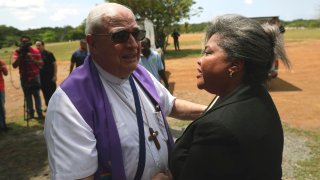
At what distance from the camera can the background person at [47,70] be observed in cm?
871

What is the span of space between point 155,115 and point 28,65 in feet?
21.6

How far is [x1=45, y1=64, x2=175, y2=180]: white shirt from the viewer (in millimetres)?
1662

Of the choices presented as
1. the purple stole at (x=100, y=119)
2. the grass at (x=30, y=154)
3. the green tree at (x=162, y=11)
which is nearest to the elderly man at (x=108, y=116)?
the purple stole at (x=100, y=119)

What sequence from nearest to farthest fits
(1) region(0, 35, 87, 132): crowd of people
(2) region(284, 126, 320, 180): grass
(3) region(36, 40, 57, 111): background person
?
(2) region(284, 126, 320, 180): grass < (1) region(0, 35, 87, 132): crowd of people < (3) region(36, 40, 57, 111): background person

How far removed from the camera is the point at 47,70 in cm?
877

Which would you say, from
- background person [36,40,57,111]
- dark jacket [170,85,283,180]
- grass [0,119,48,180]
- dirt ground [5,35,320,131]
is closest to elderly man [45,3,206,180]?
dark jacket [170,85,283,180]

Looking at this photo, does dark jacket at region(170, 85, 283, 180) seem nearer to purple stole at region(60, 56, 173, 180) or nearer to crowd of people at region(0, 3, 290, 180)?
crowd of people at region(0, 3, 290, 180)

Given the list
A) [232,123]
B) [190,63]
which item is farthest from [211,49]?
[190,63]

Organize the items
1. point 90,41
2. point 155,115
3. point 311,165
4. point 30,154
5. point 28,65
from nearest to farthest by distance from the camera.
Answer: point 90,41 < point 155,115 < point 311,165 < point 30,154 < point 28,65

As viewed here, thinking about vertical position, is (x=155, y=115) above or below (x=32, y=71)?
above

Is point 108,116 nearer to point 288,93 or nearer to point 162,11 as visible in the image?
point 288,93

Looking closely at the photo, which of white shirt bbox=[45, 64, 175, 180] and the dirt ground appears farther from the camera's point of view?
the dirt ground

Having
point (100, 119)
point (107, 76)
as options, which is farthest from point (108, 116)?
point (107, 76)

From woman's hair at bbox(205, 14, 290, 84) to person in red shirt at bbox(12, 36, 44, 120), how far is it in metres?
6.91
